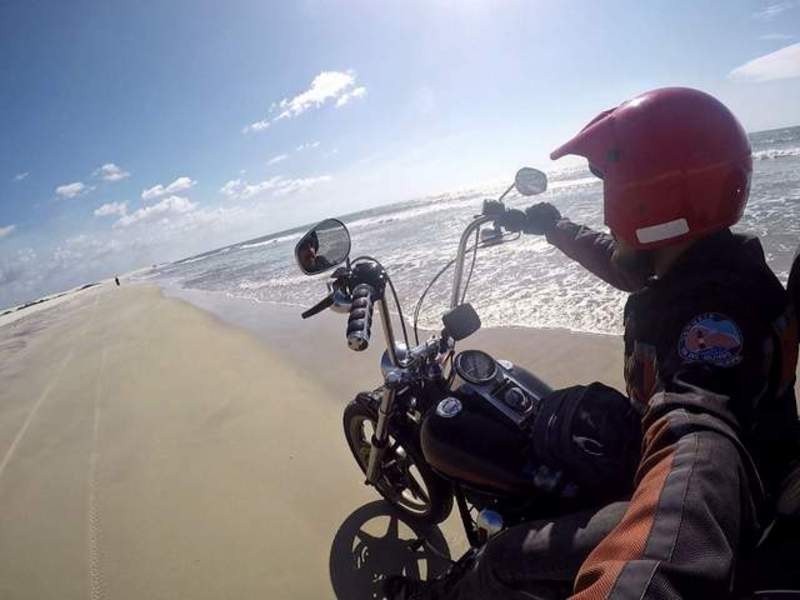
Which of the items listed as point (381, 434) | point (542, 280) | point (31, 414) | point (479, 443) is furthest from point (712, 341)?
point (31, 414)

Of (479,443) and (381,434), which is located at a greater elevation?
(479,443)

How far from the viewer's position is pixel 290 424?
4461 millimetres

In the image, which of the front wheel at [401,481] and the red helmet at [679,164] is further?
the front wheel at [401,481]

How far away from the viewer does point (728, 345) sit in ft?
3.61

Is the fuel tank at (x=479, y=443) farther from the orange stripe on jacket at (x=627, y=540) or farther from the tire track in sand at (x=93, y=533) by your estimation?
the tire track in sand at (x=93, y=533)

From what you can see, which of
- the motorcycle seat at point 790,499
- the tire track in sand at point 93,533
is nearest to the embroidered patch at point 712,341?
the motorcycle seat at point 790,499

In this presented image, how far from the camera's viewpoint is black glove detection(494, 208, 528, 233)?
2.46 metres

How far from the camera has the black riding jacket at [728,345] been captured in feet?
3.56

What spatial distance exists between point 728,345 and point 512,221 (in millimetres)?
1509

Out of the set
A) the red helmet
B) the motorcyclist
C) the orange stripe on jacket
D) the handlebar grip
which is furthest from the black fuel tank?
the red helmet

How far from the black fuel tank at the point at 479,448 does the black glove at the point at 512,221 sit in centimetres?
103

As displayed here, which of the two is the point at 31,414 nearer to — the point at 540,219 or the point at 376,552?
the point at 376,552

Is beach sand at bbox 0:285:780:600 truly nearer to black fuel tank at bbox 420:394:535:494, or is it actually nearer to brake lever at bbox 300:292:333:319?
black fuel tank at bbox 420:394:535:494

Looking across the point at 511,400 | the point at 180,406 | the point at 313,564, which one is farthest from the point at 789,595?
the point at 180,406
